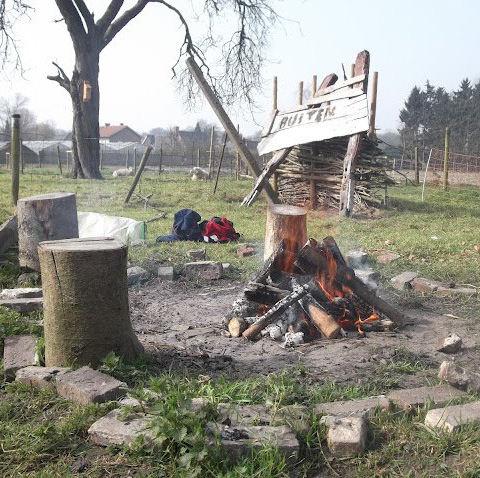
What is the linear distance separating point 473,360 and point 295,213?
2315mm

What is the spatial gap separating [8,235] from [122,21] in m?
17.6

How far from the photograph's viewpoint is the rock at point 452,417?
2.54 meters

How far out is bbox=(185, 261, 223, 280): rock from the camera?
6.21 m

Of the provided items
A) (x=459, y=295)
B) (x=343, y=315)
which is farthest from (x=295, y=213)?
(x=459, y=295)

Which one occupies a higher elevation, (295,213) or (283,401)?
(295,213)

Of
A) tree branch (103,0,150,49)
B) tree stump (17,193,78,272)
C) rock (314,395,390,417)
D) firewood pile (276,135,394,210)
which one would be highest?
tree branch (103,0,150,49)

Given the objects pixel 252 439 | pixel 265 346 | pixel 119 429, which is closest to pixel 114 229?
pixel 265 346

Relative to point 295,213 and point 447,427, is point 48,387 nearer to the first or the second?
point 447,427

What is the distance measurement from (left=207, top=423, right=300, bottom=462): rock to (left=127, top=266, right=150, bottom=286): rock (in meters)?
3.71

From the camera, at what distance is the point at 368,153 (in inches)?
503

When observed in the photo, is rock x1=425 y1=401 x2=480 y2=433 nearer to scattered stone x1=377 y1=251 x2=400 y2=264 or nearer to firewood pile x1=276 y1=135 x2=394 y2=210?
scattered stone x1=377 y1=251 x2=400 y2=264

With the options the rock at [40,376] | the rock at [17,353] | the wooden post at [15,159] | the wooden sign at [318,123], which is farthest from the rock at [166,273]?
the wooden sign at [318,123]

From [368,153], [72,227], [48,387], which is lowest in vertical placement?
[48,387]

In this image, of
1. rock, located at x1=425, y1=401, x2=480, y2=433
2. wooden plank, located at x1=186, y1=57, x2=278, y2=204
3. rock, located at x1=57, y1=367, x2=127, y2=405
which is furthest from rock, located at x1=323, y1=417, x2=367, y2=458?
wooden plank, located at x1=186, y1=57, x2=278, y2=204
